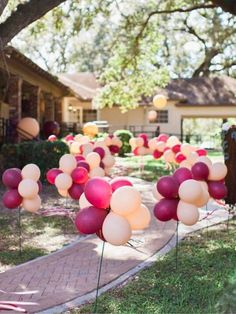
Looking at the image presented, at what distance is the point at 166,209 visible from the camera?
5906 mm

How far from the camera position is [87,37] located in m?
50.3

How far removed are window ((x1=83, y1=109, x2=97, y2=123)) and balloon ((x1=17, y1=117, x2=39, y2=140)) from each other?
56.1ft

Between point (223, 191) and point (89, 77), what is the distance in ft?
108

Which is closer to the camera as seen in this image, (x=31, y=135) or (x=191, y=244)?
(x=191, y=244)

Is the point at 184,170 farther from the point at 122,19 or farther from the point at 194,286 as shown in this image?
the point at 122,19

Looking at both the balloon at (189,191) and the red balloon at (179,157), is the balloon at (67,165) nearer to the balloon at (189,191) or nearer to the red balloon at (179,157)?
the balloon at (189,191)

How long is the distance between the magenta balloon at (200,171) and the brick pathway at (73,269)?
122cm

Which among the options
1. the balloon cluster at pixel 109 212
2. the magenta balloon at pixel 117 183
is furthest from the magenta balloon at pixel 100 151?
the balloon cluster at pixel 109 212

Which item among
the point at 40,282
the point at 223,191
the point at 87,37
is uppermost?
the point at 87,37

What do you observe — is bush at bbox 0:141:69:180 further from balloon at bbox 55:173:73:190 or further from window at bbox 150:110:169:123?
window at bbox 150:110:169:123

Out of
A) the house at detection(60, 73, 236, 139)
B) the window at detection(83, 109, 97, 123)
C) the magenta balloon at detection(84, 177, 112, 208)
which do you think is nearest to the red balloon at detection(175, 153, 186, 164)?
the magenta balloon at detection(84, 177, 112, 208)

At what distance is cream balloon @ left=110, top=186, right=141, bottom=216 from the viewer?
4.79 meters

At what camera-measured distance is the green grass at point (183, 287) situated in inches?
191

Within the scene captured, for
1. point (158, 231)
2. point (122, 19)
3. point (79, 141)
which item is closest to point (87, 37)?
point (122, 19)
